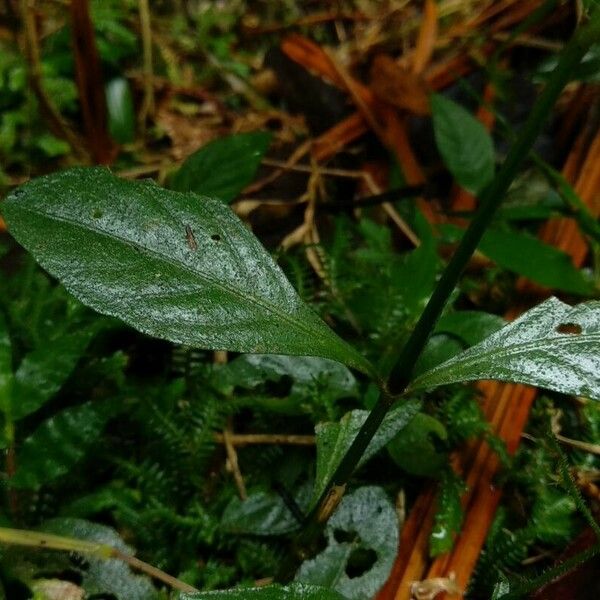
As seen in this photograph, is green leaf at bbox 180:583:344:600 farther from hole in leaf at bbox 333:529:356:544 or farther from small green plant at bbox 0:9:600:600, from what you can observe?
hole in leaf at bbox 333:529:356:544

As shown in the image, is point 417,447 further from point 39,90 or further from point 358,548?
point 39,90

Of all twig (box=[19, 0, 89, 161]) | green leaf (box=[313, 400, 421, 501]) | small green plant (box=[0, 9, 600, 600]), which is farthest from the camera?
twig (box=[19, 0, 89, 161])

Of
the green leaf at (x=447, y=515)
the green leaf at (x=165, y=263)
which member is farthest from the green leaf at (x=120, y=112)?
the green leaf at (x=447, y=515)

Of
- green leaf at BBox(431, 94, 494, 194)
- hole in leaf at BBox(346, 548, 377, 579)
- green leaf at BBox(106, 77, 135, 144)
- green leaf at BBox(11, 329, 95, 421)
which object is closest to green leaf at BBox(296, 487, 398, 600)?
hole in leaf at BBox(346, 548, 377, 579)

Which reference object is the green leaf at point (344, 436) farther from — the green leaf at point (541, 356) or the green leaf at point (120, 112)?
the green leaf at point (120, 112)

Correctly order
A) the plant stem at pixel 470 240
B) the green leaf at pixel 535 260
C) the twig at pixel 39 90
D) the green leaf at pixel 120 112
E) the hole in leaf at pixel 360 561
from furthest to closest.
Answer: the green leaf at pixel 120 112 → the twig at pixel 39 90 → the green leaf at pixel 535 260 → the hole in leaf at pixel 360 561 → the plant stem at pixel 470 240
